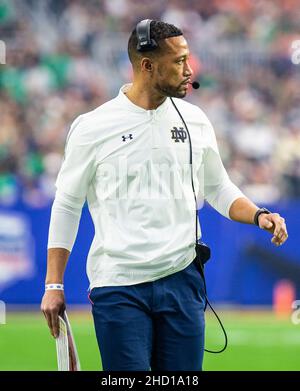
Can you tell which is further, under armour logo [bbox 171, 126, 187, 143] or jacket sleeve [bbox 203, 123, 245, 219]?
jacket sleeve [bbox 203, 123, 245, 219]

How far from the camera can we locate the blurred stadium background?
1151 centimetres

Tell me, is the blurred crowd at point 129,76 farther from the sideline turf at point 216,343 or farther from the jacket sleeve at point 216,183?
the jacket sleeve at point 216,183

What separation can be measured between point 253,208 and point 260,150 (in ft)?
31.9

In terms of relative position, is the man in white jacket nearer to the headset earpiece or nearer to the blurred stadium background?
the headset earpiece

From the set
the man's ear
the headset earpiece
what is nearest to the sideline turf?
the man's ear

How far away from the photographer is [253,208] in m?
5.05

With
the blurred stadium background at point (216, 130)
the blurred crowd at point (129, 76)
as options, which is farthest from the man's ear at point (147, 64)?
the blurred crowd at point (129, 76)

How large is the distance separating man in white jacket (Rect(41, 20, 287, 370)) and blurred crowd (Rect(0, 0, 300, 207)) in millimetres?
8560

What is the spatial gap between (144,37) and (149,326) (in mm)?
1339

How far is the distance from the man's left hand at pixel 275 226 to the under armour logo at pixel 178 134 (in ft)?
1.73

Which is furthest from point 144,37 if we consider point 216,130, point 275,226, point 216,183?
point 216,130

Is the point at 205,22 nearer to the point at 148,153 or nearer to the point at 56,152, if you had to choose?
the point at 56,152

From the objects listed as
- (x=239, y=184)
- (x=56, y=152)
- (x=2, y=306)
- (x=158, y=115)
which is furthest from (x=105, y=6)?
(x=158, y=115)
